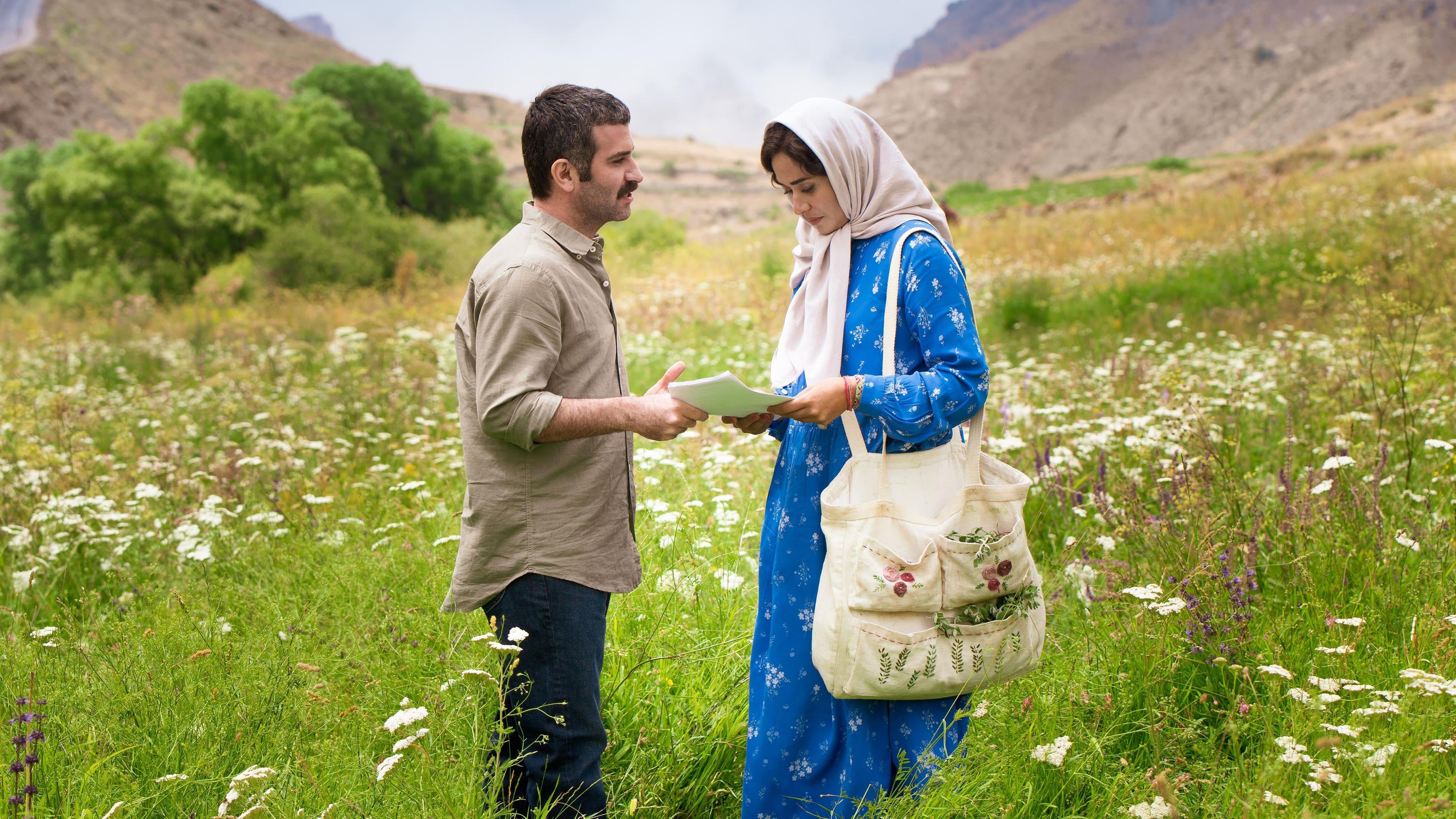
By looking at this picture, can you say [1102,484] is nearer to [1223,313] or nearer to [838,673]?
[838,673]

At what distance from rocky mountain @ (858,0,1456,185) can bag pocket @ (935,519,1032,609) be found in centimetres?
6261

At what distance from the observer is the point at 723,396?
6.05ft

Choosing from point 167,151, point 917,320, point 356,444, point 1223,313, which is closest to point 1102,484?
point 917,320

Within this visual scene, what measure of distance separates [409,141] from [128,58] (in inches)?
1654

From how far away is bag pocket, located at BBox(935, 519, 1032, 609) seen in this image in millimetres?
1886

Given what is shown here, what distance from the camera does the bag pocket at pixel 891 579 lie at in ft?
6.11

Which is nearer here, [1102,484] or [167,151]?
[1102,484]

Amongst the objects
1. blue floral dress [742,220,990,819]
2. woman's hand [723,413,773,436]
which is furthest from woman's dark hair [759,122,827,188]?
woman's hand [723,413,773,436]

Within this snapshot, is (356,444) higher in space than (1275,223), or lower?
lower

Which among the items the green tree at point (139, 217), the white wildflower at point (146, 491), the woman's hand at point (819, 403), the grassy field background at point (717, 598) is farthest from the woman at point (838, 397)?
the green tree at point (139, 217)

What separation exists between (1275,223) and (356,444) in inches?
416

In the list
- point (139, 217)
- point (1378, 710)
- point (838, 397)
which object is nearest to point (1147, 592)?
point (1378, 710)

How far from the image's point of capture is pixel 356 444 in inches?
219

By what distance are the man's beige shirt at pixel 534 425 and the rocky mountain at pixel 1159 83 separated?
206ft
